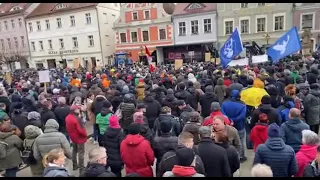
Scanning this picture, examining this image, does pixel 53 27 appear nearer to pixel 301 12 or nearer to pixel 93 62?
pixel 93 62

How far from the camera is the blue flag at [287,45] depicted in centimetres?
1083

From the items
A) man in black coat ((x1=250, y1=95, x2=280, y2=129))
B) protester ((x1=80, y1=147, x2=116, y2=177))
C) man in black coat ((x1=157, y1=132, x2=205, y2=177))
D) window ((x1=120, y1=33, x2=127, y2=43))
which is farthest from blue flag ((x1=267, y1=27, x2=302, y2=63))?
window ((x1=120, y1=33, x2=127, y2=43))

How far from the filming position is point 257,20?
32281 millimetres

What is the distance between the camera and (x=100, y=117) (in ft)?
19.9

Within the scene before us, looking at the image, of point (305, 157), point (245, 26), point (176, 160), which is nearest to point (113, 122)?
point (176, 160)

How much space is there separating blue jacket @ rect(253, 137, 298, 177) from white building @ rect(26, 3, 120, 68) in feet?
120

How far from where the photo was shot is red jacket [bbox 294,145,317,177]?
3795mm

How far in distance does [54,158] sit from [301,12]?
32.2 m

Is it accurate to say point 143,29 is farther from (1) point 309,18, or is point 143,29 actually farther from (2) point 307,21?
(1) point 309,18

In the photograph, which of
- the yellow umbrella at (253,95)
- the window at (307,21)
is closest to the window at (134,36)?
the window at (307,21)

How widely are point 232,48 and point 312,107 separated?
5.39 m

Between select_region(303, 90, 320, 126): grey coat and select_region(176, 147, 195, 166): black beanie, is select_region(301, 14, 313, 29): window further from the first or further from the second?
select_region(176, 147, 195, 166): black beanie

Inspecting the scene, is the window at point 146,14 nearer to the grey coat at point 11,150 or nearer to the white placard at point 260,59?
the white placard at point 260,59

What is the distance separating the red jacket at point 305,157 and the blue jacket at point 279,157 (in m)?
0.12
